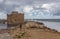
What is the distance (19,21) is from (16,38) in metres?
19.3

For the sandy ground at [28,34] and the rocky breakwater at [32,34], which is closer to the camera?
the sandy ground at [28,34]

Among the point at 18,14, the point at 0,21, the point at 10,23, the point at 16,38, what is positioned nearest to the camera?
the point at 16,38

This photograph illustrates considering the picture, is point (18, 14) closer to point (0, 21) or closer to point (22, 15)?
point (22, 15)

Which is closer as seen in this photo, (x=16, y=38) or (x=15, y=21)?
(x=16, y=38)

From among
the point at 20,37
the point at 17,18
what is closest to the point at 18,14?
the point at 17,18

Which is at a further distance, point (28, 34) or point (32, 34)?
point (32, 34)

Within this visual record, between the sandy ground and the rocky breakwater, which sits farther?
the rocky breakwater

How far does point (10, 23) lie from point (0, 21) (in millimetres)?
21270

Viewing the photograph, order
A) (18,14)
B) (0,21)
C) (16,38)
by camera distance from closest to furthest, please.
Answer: (16,38) → (18,14) → (0,21)

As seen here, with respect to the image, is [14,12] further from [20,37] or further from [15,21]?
[20,37]

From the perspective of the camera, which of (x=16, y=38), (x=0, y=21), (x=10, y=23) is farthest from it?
(x=0, y=21)

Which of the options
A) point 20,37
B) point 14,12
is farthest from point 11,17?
point 20,37

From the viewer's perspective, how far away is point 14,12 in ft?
99.9

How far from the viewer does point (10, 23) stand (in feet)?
103
